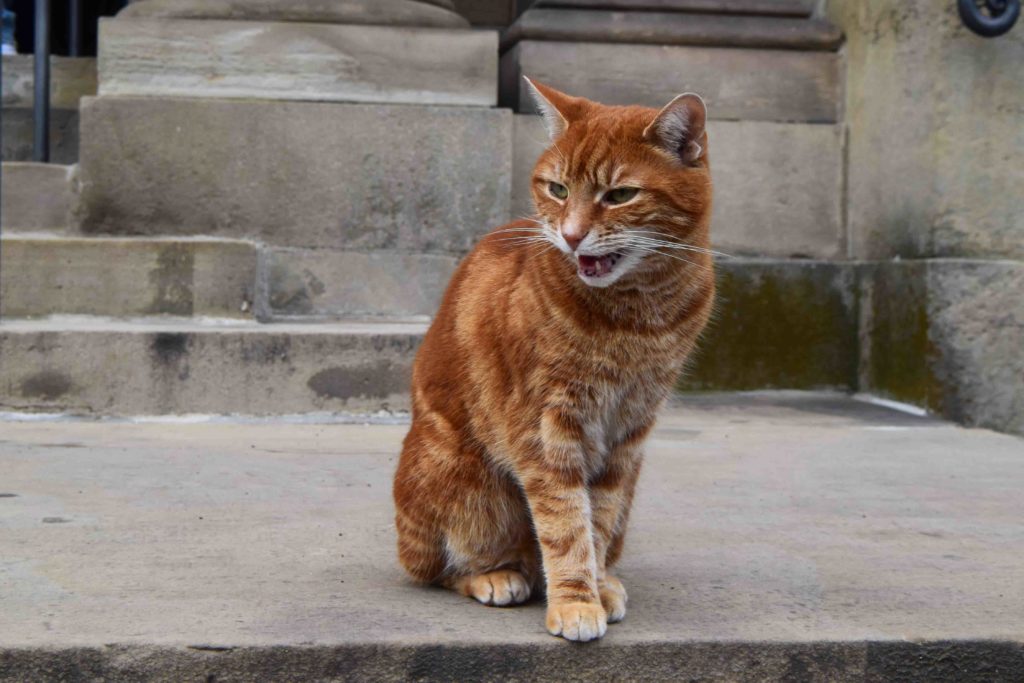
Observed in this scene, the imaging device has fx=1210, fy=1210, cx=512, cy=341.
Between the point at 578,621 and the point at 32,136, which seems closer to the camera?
the point at 578,621

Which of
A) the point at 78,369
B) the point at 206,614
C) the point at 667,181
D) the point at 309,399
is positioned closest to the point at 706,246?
the point at 667,181

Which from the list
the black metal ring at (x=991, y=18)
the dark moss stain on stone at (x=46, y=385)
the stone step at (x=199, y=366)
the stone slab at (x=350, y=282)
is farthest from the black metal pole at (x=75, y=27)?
the black metal ring at (x=991, y=18)

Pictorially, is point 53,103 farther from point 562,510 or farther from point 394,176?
point 562,510

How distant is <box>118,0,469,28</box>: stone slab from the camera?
590 cm

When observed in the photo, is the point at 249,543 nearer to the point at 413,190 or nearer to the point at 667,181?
the point at 667,181

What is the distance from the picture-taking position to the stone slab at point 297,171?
5.77 metres

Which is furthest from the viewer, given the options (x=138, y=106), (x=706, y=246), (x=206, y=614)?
(x=138, y=106)

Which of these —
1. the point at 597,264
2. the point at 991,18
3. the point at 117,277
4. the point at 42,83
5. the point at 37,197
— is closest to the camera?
the point at 597,264

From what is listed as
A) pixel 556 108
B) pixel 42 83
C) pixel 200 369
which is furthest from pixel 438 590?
pixel 42 83

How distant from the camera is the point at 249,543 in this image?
3.00 meters

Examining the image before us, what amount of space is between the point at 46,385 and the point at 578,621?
10.8 feet

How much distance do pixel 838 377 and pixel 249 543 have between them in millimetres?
3887

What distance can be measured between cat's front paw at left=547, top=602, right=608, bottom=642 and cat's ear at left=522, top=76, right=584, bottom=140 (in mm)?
999

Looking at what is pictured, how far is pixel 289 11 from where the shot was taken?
5934 millimetres
